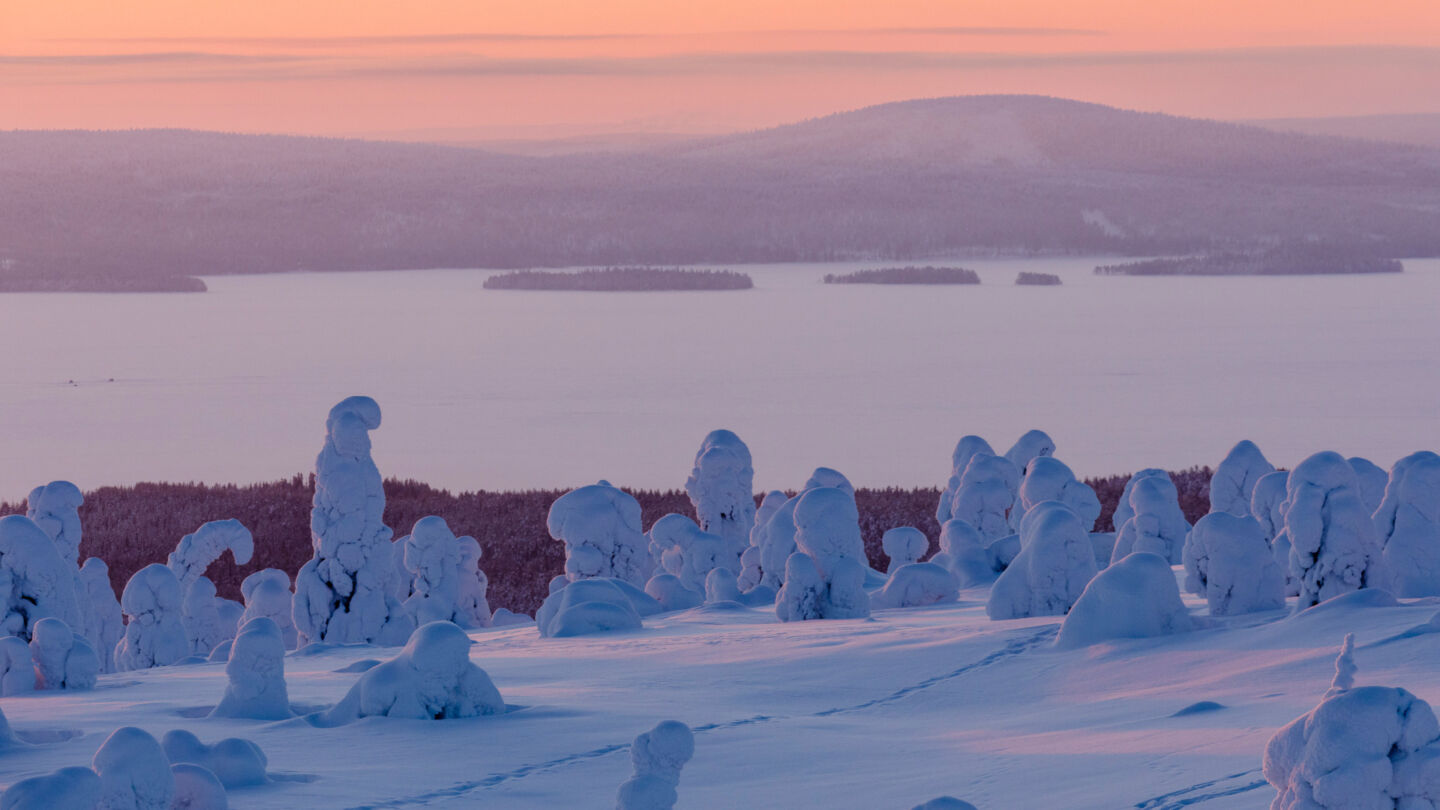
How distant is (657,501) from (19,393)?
1245 inches

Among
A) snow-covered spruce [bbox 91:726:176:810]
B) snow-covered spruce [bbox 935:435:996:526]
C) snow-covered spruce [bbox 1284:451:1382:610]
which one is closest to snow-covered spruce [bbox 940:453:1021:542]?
snow-covered spruce [bbox 935:435:996:526]

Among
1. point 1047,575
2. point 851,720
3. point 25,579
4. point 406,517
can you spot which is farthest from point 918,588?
point 406,517

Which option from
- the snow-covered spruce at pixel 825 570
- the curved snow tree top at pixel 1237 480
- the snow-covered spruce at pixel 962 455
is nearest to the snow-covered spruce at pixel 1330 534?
the snow-covered spruce at pixel 825 570

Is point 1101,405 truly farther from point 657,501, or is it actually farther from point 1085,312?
point 1085,312

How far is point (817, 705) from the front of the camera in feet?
30.6

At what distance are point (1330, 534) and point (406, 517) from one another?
1912cm

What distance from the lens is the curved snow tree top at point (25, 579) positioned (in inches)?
455

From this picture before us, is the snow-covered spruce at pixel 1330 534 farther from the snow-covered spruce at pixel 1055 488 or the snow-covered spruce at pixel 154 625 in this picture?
the snow-covered spruce at pixel 154 625

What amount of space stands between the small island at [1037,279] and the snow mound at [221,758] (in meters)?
108

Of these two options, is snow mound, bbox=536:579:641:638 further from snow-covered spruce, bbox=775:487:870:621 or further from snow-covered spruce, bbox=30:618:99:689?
snow-covered spruce, bbox=30:618:99:689

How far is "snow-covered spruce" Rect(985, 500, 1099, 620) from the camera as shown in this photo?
39.1 ft

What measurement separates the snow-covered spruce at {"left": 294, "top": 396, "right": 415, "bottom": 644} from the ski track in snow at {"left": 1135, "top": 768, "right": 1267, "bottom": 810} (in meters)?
9.00

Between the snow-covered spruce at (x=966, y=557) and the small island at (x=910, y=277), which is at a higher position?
the small island at (x=910, y=277)

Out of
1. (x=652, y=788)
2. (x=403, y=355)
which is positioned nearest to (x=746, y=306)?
(x=403, y=355)
